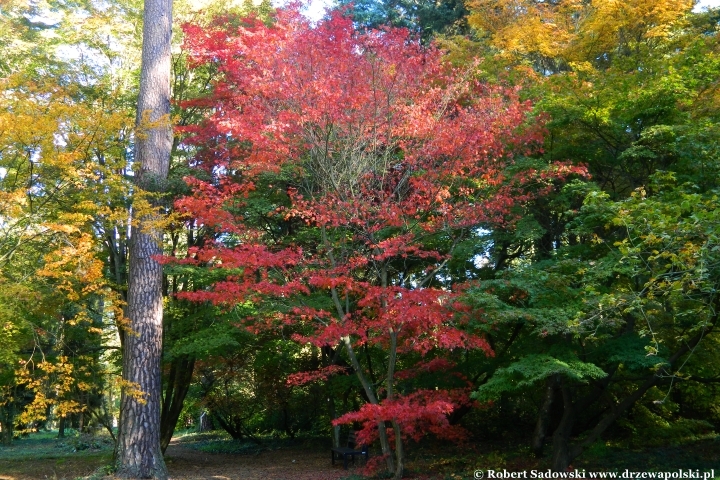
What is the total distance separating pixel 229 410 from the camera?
1680 centimetres

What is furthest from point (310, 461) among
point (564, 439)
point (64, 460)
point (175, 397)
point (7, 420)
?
point (7, 420)

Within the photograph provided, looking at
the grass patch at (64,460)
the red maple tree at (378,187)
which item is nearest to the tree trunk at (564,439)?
the red maple tree at (378,187)

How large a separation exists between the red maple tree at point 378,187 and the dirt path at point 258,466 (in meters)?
2.97

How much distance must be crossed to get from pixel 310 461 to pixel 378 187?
7.35 metres

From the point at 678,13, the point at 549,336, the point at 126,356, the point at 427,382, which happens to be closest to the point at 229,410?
the point at 126,356

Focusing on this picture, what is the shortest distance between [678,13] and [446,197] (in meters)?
6.41

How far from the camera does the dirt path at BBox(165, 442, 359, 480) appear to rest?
1097cm

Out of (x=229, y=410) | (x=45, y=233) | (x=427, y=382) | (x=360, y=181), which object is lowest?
(x=229, y=410)

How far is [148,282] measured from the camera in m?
9.62

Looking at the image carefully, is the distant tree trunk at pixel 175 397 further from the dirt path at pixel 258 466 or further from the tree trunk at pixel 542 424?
the tree trunk at pixel 542 424

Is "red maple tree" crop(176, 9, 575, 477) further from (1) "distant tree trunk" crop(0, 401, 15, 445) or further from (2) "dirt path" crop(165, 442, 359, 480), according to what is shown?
(1) "distant tree trunk" crop(0, 401, 15, 445)

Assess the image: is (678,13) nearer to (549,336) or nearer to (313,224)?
(549,336)

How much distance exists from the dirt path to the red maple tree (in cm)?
297

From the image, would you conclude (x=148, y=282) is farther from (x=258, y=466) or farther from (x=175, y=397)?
(x=258, y=466)
